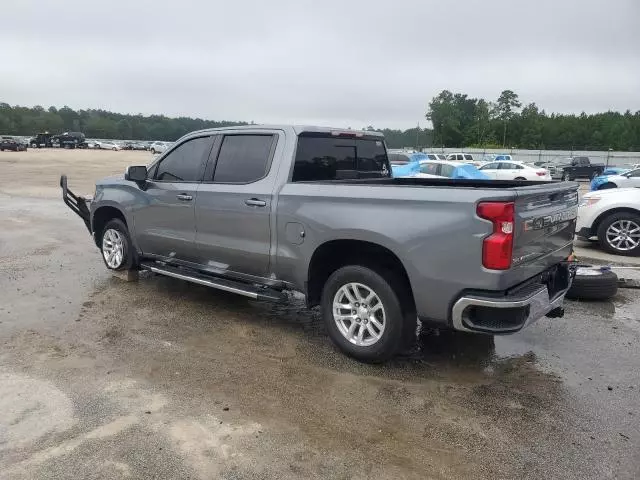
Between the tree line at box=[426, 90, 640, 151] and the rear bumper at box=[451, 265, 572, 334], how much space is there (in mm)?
92259

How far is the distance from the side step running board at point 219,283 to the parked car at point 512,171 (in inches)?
946

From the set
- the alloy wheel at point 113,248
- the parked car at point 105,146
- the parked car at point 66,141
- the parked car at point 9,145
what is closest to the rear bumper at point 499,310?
the alloy wheel at point 113,248

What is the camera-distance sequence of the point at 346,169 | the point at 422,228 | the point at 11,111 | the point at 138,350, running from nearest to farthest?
1. the point at 422,228
2. the point at 138,350
3. the point at 346,169
4. the point at 11,111

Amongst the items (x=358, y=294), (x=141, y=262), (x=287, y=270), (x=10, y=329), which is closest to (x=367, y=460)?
(x=358, y=294)

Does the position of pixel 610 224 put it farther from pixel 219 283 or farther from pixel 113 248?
Answer: pixel 113 248

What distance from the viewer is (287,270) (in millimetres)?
4828

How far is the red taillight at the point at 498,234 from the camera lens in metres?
3.54

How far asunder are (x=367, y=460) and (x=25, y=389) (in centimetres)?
252

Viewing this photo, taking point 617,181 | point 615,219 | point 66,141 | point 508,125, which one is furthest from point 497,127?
point 615,219

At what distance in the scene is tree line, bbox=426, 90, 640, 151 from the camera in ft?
309

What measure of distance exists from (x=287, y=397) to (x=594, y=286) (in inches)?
167

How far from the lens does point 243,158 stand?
5273mm

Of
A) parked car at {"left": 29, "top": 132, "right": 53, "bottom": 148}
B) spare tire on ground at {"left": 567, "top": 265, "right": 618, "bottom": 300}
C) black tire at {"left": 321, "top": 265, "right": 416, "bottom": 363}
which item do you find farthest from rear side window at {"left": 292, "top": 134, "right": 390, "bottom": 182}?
parked car at {"left": 29, "top": 132, "right": 53, "bottom": 148}

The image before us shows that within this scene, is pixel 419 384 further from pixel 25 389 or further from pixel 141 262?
pixel 141 262
